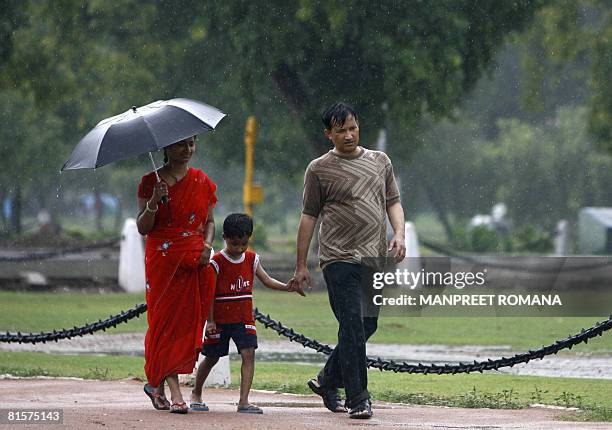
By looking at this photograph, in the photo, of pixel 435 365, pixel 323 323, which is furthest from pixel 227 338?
pixel 323 323

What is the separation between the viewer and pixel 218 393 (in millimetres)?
10312

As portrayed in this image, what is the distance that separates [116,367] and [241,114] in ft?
73.4

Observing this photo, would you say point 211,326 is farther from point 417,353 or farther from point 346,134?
point 417,353

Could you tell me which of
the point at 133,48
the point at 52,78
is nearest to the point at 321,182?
the point at 52,78

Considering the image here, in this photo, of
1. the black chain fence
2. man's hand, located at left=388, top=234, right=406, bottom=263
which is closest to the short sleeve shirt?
man's hand, located at left=388, top=234, right=406, bottom=263

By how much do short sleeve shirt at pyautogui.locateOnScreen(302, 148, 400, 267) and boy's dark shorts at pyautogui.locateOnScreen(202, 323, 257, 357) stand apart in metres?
0.62

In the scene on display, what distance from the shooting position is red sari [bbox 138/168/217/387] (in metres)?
8.48

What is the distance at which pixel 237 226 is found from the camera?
28.2ft

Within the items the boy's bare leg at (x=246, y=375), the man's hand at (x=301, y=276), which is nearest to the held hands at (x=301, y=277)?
the man's hand at (x=301, y=276)

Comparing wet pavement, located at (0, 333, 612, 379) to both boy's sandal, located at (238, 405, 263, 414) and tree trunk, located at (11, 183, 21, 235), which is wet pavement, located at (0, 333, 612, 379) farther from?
tree trunk, located at (11, 183, 21, 235)

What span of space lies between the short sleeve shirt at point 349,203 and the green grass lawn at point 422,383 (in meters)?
1.69

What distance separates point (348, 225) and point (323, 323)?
10063 millimetres

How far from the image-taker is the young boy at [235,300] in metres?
8.66

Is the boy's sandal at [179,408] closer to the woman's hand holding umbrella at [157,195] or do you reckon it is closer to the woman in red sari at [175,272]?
the woman in red sari at [175,272]
